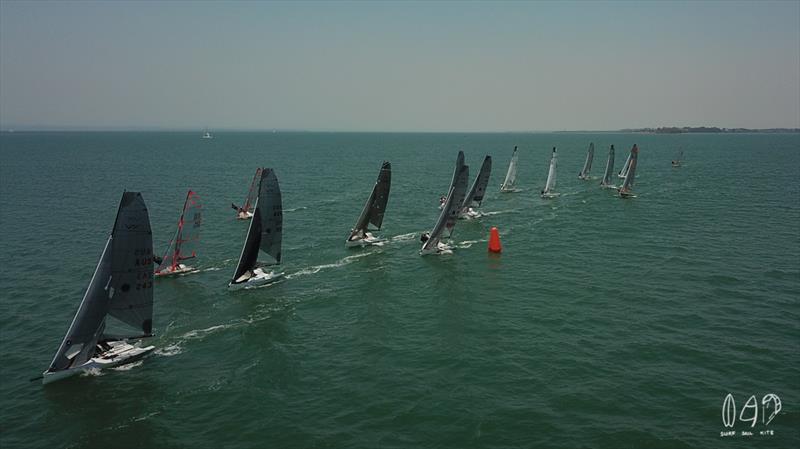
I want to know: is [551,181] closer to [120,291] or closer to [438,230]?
[438,230]

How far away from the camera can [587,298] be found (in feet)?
126

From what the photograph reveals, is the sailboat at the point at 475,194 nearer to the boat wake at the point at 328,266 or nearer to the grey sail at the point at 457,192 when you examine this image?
the grey sail at the point at 457,192

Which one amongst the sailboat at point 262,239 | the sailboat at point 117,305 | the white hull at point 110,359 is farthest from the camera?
the sailboat at point 262,239

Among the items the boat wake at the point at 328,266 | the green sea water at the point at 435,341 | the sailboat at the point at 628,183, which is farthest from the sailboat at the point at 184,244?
the sailboat at the point at 628,183

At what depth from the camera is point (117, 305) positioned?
29.2 metres

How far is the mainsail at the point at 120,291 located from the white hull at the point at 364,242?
25036mm

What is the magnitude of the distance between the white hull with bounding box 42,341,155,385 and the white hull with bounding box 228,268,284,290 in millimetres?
10291

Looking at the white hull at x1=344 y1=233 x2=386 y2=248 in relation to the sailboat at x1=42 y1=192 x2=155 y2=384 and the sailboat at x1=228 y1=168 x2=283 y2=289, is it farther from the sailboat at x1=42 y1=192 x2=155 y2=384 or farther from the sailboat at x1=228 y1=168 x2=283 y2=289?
the sailboat at x1=42 y1=192 x2=155 y2=384

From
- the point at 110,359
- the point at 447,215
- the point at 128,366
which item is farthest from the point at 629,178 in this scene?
the point at 110,359

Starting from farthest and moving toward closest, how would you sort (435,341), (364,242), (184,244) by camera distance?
1. (364,242)
2. (184,244)
3. (435,341)

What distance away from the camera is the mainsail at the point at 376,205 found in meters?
54.6

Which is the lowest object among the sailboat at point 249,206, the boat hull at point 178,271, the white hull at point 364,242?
the boat hull at point 178,271

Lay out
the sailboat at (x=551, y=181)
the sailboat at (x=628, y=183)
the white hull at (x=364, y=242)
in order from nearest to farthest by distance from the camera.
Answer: the white hull at (x=364, y=242)
the sailboat at (x=628, y=183)
the sailboat at (x=551, y=181)

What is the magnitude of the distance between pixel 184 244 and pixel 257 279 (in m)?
9.84
